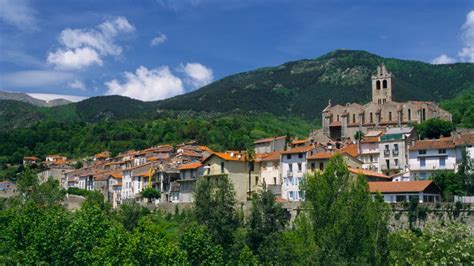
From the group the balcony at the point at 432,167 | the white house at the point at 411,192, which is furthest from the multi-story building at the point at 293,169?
the white house at the point at 411,192

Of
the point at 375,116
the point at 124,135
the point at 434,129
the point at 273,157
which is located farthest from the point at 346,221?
the point at 124,135

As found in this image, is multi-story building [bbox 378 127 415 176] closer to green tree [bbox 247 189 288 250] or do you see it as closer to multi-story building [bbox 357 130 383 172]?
multi-story building [bbox 357 130 383 172]

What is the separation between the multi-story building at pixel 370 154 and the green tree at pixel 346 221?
2768 centimetres

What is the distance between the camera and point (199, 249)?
162 feet

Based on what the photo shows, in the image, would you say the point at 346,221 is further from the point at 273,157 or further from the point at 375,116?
the point at 375,116

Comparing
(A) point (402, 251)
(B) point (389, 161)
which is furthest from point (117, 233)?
(B) point (389, 161)

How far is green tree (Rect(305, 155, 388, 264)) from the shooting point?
147 ft

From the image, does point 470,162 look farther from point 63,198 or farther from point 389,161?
point 63,198

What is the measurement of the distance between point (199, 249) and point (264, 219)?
9.88 m

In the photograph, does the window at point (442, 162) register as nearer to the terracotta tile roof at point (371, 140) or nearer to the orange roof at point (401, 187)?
the orange roof at point (401, 187)

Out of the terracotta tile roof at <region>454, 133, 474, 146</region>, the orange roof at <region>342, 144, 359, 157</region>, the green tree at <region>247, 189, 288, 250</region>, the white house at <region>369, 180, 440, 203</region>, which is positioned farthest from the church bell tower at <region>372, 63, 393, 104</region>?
the green tree at <region>247, 189, 288, 250</region>

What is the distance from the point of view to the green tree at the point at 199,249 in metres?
48.9

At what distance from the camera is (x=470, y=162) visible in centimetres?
6344

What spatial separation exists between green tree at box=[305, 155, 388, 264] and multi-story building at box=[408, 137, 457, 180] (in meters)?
22.7
